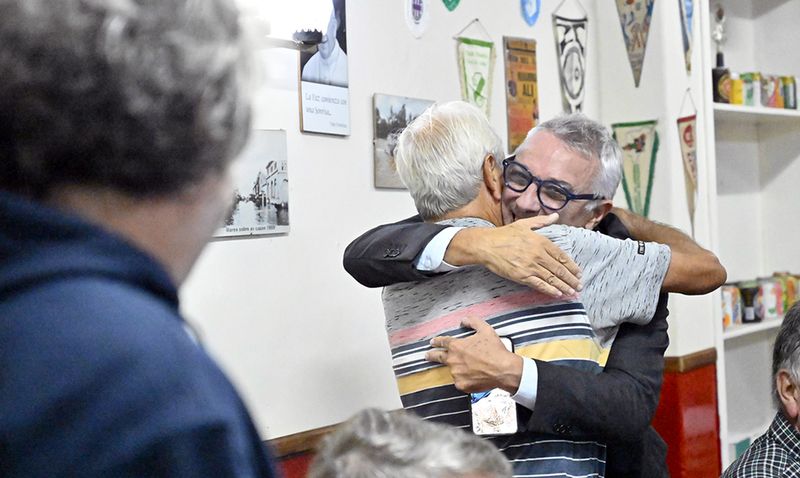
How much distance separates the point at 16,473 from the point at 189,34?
283 mm

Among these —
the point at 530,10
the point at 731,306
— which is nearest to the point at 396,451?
the point at 530,10

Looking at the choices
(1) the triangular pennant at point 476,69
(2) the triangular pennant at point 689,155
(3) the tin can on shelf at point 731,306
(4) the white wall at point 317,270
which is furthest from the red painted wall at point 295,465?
(3) the tin can on shelf at point 731,306

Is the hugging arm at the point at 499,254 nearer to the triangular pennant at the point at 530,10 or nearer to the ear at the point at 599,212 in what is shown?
the ear at the point at 599,212

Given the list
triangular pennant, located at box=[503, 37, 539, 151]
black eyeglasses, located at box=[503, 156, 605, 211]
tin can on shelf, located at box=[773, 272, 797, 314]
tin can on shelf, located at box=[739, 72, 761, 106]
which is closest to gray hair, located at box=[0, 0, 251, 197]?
black eyeglasses, located at box=[503, 156, 605, 211]

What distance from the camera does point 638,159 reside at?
344 centimetres

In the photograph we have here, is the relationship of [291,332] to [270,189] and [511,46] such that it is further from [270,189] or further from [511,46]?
[511,46]

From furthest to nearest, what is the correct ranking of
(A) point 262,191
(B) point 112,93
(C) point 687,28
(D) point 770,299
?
1. (D) point 770,299
2. (C) point 687,28
3. (A) point 262,191
4. (B) point 112,93

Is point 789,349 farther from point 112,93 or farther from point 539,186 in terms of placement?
point 112,93

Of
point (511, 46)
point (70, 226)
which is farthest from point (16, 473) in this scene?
point (511, 46)

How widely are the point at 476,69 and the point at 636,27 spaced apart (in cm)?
84

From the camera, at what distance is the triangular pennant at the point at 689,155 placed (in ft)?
11.2

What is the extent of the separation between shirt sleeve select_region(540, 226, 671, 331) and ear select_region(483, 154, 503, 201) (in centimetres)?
15

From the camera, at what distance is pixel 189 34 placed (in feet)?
1.87

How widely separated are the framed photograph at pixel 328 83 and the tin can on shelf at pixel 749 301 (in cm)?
227
